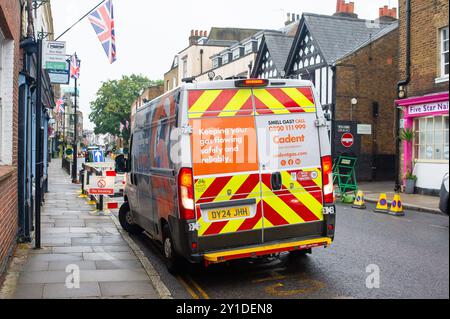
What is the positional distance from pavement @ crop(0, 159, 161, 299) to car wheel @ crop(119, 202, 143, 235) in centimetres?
22

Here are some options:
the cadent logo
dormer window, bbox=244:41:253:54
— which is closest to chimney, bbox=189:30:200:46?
dormer window, bbox=244:41:253:54

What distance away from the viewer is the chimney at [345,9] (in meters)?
30.7

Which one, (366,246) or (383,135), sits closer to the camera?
(366,246)

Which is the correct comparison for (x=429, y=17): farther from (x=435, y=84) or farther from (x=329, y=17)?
(x=329, y=17)

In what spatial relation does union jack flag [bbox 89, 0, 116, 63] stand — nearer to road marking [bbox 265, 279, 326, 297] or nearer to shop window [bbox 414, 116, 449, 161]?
road marking [bbox 265, 279, 326, 297]

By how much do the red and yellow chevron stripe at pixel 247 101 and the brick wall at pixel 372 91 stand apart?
18.7 meters

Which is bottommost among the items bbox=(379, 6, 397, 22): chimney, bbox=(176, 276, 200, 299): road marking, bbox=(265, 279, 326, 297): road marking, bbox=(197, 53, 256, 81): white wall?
bbox=(176, 276, 200, 299): road marking

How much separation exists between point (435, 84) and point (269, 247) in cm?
1306

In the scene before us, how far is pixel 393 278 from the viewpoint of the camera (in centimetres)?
621

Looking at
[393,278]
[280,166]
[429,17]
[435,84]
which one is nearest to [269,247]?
[280,166]

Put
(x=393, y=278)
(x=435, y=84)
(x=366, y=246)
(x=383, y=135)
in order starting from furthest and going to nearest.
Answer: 1. (x=383, y=135)
2. (x=435, y=84)
3. (x=366, y=246)
4. (x=393, y=278)

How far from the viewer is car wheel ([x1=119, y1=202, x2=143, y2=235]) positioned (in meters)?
10.1

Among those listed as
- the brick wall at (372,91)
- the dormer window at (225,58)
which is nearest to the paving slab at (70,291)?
the brick wall at (372,91)

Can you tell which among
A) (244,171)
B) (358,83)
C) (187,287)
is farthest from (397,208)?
(358,83)
